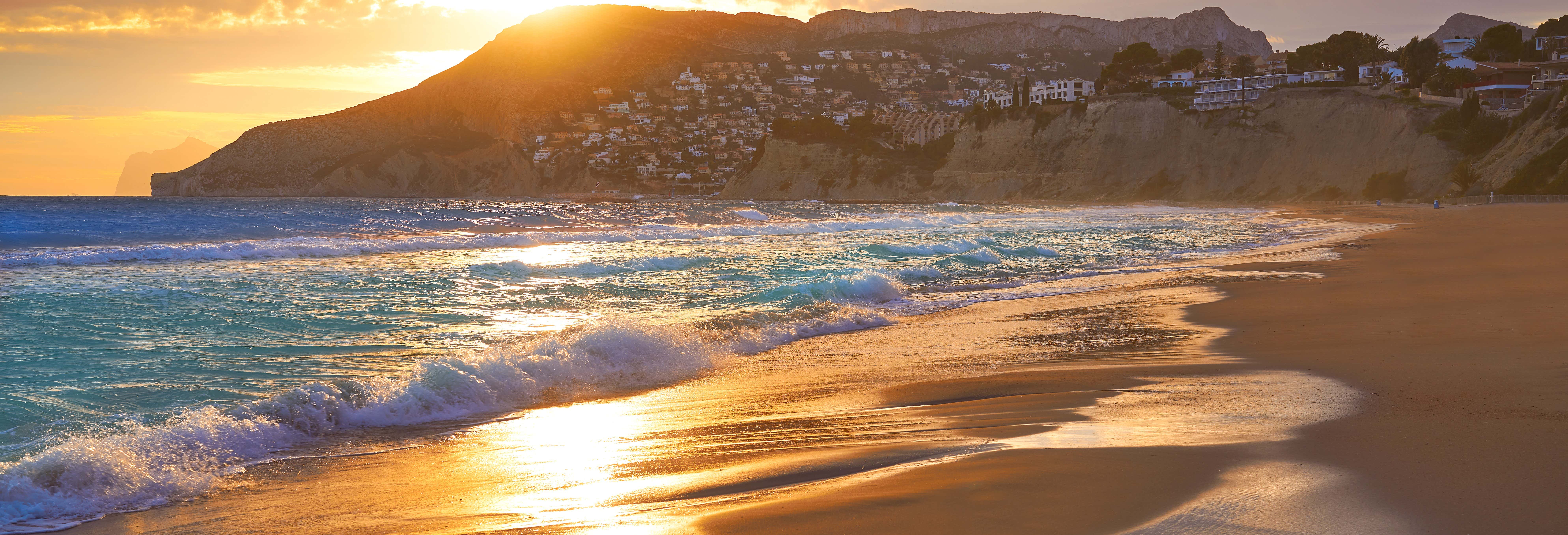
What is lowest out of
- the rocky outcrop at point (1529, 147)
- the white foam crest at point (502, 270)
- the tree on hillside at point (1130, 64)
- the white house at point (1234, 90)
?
the white foam crest at point (502, 270)

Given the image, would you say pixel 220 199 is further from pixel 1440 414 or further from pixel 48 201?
pixel 1440 414

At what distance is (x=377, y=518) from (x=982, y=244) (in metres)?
19.2

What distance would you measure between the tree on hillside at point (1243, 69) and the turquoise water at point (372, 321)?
71705mm

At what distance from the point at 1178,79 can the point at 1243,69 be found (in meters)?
12.8

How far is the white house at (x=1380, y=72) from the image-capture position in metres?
78.3

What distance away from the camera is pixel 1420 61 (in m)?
74.0

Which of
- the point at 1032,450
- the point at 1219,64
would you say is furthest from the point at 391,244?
the point at 1219,64

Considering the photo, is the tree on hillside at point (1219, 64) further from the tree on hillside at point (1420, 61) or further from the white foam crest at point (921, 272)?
the white foam crest at point (921, 272)

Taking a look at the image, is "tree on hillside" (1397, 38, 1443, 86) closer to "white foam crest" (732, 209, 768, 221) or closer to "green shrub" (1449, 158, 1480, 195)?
"green shrub" (1449, 158, 1480, 195)

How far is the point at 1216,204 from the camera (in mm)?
70875

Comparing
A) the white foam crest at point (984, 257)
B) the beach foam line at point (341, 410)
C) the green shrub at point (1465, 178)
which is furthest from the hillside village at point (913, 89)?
the beach foam line at point (341, 410)

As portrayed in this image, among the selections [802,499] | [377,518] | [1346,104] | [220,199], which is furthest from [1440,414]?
[220,199]

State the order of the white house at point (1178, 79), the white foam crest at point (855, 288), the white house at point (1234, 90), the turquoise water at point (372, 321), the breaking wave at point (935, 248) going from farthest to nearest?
the white house at point (1178, 79) → the white house at point (1234, 90) → the breaking wave at point (935, 248) → the white foam crest at point (855, 288) → the turquoise water at point (372, 321)

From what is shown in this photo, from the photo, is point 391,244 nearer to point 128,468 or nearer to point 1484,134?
point 128,468
